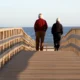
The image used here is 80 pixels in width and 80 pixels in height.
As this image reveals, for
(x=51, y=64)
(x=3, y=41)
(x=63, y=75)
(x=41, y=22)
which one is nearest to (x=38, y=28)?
(x=41, y=22)

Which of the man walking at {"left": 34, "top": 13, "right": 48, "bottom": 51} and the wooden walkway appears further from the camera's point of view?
the man walking at {"left": 34, "top": 13, "right": 48, "bottom": 51}

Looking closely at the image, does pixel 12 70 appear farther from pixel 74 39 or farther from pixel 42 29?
pixel 42 29

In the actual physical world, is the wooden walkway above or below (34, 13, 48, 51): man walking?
below

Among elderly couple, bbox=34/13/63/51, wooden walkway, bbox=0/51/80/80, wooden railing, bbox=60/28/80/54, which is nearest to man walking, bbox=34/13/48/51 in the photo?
elderly couple, bbox=34/13/63/51

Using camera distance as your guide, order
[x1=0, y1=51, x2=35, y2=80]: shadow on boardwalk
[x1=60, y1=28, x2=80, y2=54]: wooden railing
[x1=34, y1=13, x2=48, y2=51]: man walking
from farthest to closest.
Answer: [x1=34, y1=13, x2=48, y2=51]: man walking → [x1=60, y1=28, x2=80, y2=54]: wooden railing → [x1=0, y1=51, x2=35, y2=80]: shadow on boardwalk

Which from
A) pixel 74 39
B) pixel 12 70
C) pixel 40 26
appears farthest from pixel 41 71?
pixel 40 26

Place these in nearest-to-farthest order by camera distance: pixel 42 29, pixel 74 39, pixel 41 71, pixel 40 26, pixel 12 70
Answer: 1. pixel 41 71
2. pixel 12 70
3. pixel 74 39
4. pixel 40 26
5. pixel 42 29

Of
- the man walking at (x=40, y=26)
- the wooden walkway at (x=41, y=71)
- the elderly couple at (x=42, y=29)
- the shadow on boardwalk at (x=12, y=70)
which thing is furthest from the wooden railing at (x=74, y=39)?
the shadow on boardwalk at (x=12, y=70)

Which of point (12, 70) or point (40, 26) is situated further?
point (40, 26)

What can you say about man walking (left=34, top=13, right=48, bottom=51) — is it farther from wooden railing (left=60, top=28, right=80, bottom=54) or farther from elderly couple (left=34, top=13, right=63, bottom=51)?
wooden railing (left=60, top=28, right=80, bottom=54)

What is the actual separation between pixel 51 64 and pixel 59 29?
22.7 feet

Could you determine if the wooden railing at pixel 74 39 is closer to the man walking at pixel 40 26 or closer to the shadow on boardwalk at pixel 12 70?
the man walking at pixel 40 26

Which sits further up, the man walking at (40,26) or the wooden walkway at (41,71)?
the man walking at (40,26)

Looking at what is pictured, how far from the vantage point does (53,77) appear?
9.06 metres
